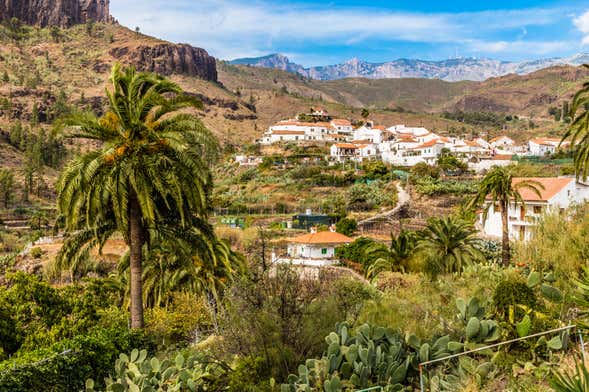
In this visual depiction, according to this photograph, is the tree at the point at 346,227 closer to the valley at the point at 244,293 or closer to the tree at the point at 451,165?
the valley at the point at 244,293

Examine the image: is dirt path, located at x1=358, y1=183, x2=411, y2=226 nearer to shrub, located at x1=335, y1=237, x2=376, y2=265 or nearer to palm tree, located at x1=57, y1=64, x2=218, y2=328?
shrub, located at x1=335, y1=237, x2=376, y2=265

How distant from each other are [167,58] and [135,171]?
148 meters

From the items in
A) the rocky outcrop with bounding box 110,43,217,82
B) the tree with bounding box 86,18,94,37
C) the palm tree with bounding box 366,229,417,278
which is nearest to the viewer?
the palm tree with bounding box 366,229,417,278

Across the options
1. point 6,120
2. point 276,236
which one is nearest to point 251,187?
point 276,236

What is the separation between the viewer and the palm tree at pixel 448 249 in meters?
22.6

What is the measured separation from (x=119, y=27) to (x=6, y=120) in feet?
266

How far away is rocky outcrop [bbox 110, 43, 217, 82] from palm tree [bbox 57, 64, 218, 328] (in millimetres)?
129699

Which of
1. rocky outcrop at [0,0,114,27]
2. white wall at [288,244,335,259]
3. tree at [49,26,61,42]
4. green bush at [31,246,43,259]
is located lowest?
green bush at [31,246,43,259]

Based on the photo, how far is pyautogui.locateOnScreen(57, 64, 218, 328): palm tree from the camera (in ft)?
37.6

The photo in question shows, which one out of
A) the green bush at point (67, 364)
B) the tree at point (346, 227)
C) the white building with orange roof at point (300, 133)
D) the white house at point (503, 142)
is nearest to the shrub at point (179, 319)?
the green bush at point (67, 364)

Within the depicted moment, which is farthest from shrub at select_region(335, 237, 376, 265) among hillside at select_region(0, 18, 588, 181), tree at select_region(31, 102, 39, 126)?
tree at select_region(31, 102, 39, 126)

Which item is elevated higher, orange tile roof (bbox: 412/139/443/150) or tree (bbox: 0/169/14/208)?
orange tile roof (bbox: 412/139/443/150)

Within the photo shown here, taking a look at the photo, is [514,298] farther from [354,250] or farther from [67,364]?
[354,250]

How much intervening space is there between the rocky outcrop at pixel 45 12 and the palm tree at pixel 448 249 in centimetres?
16262
